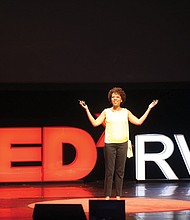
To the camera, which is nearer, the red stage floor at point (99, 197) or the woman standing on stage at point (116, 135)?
the red stage floor at point (99, 197)

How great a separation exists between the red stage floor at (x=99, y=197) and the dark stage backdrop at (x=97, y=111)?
22.8 inches

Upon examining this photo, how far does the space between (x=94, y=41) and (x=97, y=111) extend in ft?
5.20

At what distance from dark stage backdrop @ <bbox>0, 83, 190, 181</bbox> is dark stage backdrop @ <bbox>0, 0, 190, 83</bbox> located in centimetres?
60

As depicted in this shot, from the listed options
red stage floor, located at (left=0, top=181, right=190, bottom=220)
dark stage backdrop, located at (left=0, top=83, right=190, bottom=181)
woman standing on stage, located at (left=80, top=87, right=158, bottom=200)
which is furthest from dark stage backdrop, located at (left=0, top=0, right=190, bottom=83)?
woman standing on stage, located at (left=80, top=87, right=158, bottom=200)

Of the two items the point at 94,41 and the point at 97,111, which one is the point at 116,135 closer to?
the point at 94,41

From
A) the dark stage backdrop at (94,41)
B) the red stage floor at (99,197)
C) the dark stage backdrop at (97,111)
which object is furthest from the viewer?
the dark stage backdrop at (97,111)

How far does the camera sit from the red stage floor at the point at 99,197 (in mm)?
7775

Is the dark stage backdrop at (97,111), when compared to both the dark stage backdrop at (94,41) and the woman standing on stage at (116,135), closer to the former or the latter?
the dark stage backdrop at (94,41)

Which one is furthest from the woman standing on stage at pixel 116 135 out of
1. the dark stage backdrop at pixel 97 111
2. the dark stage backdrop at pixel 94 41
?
the dark stage backdrop at pixel 97 111

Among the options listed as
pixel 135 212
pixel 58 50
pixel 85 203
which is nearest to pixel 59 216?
pixel 135 212

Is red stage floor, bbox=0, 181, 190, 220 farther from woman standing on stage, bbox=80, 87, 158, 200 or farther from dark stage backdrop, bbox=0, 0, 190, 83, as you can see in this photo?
dark stage backdrop, bbox=0, 0, 190, 83

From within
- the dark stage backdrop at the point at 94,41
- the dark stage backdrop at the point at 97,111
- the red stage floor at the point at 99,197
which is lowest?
the red stage floor at the point at 99,197

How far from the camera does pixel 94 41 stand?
12078mm

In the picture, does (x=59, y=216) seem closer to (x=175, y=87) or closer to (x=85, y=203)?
(x=85, y=203)
